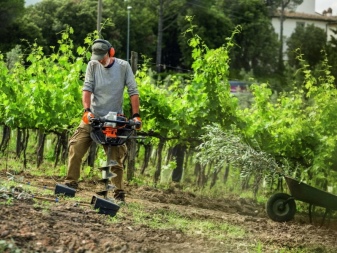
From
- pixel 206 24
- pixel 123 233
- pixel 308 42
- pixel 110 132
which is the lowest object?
pixel 123 233

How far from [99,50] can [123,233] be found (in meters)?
2.77

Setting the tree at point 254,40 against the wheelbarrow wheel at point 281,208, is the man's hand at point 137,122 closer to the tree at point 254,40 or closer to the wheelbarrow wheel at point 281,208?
the wheelbarrow wheel at point 281,208

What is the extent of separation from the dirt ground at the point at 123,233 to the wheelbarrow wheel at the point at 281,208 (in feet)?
0.42

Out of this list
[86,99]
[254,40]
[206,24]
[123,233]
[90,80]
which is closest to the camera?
[123,233]

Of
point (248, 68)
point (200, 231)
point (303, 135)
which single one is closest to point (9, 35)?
point (248, 68)

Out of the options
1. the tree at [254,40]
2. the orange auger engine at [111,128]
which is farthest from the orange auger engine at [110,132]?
the tree at [254,40]

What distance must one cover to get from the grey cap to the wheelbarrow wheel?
2542 mm

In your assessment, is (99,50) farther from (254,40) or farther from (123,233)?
(254,40)

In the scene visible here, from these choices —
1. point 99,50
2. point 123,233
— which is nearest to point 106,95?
point 99,50

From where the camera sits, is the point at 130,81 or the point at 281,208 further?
the point at 281,208

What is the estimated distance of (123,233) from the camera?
23.4ft

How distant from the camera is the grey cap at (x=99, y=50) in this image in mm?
9336

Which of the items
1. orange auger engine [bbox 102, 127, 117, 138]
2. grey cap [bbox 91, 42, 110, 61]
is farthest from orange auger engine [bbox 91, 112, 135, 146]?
grey cap [bbox 91, 42, 110, 61]

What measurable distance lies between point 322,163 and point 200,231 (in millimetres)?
4189
